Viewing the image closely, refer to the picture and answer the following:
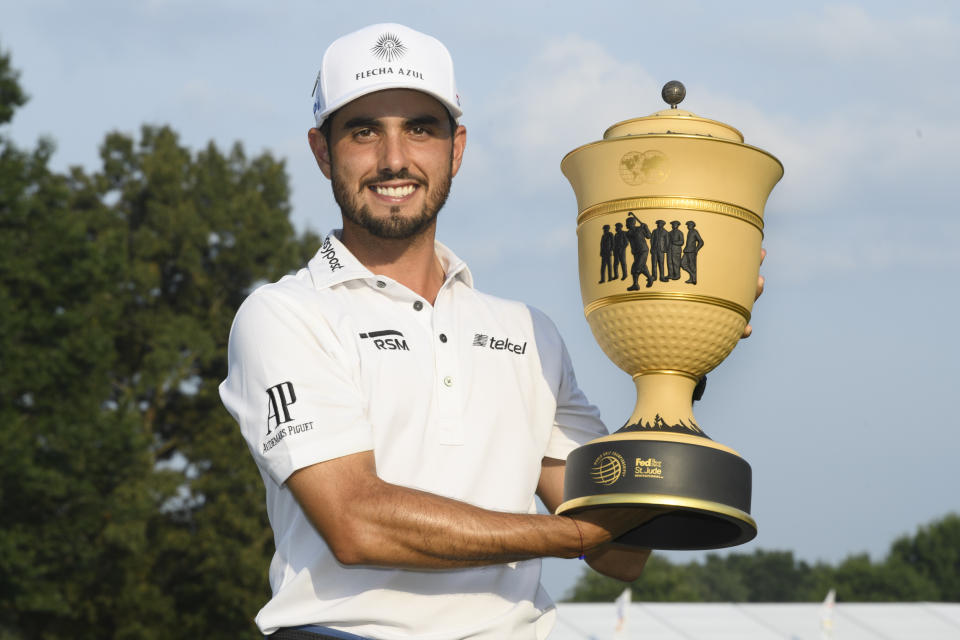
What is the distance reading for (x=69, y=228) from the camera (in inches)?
1037

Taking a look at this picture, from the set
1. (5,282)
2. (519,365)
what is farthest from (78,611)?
(519,365)

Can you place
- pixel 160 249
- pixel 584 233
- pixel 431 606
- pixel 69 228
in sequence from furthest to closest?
pixel 160 249 < pixel 69 228 < pixel 584 233 < pixel 431 606

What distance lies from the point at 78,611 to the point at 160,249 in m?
8.90

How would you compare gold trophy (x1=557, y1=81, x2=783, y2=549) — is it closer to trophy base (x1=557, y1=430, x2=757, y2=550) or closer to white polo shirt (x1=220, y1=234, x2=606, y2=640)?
trophy base (x1=557, y1=430, x2=757, y2=550)

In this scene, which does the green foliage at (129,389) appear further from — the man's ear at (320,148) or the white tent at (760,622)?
the man's ear at (320,148)

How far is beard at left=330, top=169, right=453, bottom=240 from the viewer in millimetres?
3654

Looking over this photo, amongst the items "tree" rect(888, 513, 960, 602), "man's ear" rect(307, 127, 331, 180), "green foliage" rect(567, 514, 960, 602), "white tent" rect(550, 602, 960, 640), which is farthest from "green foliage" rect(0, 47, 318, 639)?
"tree" rect(888, 513, 960, 602)

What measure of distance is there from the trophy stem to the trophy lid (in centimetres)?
69

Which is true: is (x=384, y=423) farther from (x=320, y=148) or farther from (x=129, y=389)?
(x=129, y=389)

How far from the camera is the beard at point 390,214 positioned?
365 centimetres

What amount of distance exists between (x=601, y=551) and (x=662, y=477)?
642 mm

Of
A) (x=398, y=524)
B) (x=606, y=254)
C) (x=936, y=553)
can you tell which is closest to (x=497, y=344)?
(x=606, y=254)

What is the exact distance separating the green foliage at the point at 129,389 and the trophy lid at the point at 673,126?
74.8 ft

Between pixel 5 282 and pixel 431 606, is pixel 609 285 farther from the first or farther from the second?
pixel 5 282
